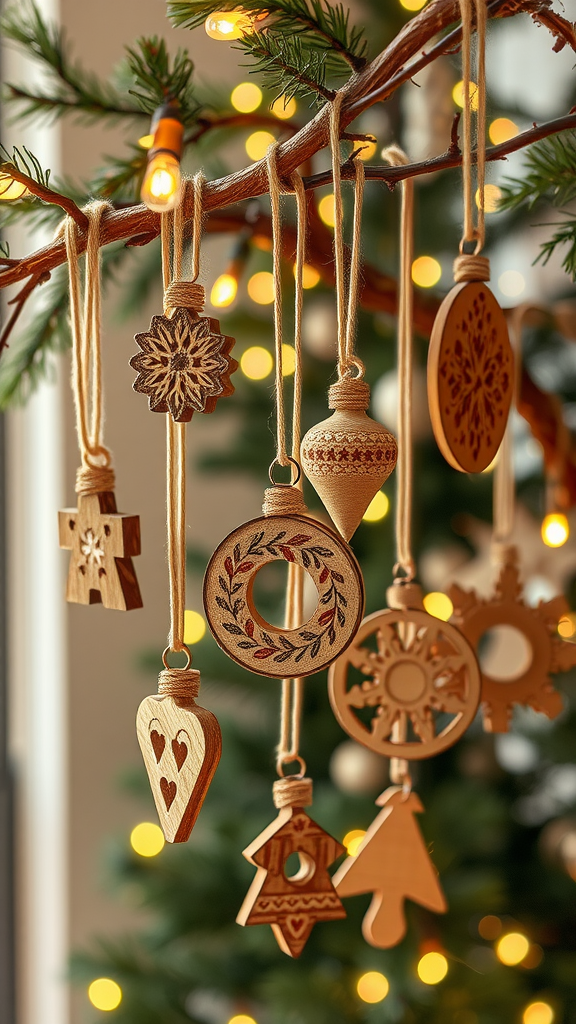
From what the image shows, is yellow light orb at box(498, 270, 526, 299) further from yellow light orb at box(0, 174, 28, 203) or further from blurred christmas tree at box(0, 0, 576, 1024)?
yellow light orb at box(0, 174, 28, 203)

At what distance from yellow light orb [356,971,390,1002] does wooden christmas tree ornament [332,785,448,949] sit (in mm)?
576

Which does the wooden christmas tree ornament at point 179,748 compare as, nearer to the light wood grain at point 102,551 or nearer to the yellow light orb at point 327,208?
the light wood grain at point 102,551

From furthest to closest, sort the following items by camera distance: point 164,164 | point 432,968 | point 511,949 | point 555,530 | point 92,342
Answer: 1. point 511,949
2. point 432,968
3. point 555,530
4. point 92,342
5. point 164,164

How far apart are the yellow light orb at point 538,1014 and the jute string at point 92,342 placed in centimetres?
99

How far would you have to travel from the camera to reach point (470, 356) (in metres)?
0.52

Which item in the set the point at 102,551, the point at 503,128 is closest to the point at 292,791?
the point at 102,551

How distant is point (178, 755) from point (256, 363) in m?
0.88

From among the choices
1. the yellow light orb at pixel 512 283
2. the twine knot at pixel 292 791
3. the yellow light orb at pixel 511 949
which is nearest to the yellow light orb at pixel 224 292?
the twine knot at pixel 292 791

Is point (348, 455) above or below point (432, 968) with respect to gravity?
above

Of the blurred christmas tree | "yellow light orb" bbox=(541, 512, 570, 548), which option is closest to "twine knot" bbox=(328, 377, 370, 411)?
"yellow light orb" bbox=(541, 512, 570, 548)

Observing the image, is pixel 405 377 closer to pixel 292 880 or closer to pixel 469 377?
pixel 469 377

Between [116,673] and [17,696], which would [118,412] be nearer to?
[116,673]

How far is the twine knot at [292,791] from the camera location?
58 centimetres

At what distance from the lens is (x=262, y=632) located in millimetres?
479
